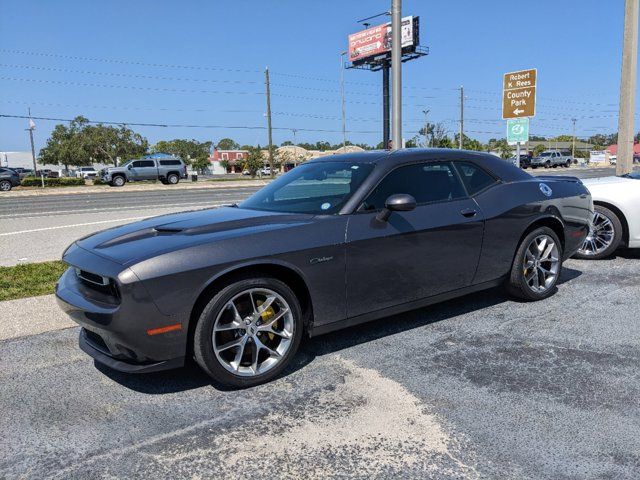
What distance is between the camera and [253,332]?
3373 millimetres

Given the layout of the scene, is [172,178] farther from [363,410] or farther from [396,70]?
[363,410]

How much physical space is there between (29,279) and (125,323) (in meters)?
3.77

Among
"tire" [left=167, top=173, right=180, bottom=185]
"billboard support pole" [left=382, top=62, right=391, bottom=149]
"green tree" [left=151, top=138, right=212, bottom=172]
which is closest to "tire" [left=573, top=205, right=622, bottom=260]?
"tire" [left=167, top=173, right=180, bottom=185]

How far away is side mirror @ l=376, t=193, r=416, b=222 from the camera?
377 centimetres

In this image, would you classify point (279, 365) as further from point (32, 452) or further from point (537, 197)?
point (537, 197)

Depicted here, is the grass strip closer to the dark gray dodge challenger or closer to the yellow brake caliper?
the dark gray dodge challenger

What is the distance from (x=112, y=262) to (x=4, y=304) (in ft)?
8.87

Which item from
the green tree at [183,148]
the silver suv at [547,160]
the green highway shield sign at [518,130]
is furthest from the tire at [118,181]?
the green tree at [183,148]

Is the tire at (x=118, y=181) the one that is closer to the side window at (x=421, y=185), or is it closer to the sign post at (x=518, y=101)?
the sign post at (x=518, y=101)

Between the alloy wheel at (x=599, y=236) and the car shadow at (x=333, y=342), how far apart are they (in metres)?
1.43

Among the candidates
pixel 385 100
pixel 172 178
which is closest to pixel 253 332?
pixel 172 178

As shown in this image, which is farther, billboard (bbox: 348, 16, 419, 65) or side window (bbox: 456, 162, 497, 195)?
→ billboard (bbox: 348, 16, 419, 65)

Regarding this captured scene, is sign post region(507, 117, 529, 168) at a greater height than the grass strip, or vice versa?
sign post region(507, 117, 529, 168)

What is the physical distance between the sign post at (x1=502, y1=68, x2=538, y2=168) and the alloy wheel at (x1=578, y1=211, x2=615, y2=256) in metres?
4.82
